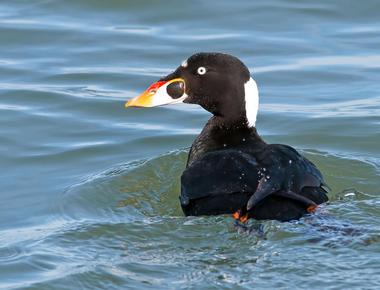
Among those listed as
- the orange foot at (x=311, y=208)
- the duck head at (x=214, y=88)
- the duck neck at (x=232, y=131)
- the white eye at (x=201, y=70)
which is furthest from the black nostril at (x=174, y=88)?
the orange foot at (x=311, y=208)

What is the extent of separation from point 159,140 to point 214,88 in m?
1.68

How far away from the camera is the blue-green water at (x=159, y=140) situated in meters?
6.46

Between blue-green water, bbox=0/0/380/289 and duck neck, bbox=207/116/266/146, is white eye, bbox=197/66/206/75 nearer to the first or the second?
duck neck, bbox=207/116/266/146

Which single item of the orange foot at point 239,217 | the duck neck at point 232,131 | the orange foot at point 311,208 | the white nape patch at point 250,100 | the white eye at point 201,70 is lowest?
the orange foot at point 239,217

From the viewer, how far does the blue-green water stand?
646 cm

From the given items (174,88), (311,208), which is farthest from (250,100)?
(311,208)

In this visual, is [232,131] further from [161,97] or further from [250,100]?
[161,97]

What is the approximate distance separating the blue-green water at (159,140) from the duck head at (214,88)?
712mm

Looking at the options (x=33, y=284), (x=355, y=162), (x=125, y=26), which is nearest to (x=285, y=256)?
(x=33, y=284)

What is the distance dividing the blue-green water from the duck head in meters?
0.71

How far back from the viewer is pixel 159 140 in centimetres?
944

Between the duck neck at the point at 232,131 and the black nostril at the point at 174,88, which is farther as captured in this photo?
the black nostril at the point at 174,88

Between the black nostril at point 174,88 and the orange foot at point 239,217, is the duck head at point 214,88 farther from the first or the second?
the orange foot at point 239,217

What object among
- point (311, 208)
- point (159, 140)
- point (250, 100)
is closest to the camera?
point (311, 208)
